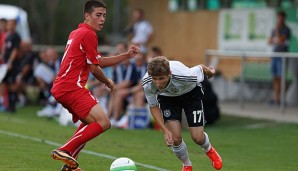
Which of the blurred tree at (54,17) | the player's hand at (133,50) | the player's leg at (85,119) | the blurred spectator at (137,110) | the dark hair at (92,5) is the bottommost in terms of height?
the blurred tree at (54,17)

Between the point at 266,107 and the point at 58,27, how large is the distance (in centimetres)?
2650

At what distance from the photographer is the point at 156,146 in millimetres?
14906

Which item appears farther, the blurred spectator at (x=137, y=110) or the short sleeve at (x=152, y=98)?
the blurred spectator at (x=137, y=110)

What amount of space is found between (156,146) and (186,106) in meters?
3.80

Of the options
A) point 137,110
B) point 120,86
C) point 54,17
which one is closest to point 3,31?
point 120,86

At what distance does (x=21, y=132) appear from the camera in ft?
51.7

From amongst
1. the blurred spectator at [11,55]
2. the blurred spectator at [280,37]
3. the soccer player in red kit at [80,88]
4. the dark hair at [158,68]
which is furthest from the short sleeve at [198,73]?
the blurred spectator at [11,55]

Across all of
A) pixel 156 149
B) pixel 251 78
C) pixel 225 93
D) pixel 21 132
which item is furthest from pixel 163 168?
pixel 225 93

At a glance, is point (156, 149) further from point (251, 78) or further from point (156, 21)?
point (156, 21)

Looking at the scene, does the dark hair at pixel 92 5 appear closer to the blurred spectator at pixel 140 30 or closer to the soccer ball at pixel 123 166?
the soccer ball at pixel 123 166

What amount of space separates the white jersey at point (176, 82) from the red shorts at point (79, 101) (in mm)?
703

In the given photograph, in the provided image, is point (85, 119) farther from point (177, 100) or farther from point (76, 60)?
point (177, 100)

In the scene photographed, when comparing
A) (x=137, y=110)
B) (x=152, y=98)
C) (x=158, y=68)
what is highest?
(x=158, y=68)

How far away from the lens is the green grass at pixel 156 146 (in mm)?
11938
